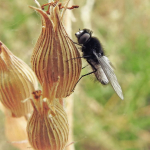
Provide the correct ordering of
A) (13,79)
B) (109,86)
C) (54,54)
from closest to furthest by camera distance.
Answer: (54,54)
(13,79)
(109,86)

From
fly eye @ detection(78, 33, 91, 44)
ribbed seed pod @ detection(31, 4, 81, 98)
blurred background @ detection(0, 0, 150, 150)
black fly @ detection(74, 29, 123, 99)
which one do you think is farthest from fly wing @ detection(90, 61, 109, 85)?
blurred background @ detection(0, 0, 150, 150)

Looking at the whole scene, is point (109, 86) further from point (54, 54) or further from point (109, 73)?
point (54, 54)

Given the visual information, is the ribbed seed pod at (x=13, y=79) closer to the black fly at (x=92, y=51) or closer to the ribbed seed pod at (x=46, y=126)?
the ribbed seed pod at (x=46, y=126)

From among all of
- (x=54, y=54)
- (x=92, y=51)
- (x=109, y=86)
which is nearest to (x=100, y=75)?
(x=92, y=51)

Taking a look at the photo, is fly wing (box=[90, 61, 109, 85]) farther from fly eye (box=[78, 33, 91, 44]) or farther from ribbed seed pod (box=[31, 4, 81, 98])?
ribbed seed pod (box=[31, 4, 81, 98])

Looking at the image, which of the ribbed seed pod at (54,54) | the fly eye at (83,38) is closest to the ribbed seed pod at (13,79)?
the ribbed seed pod at (54,54)
